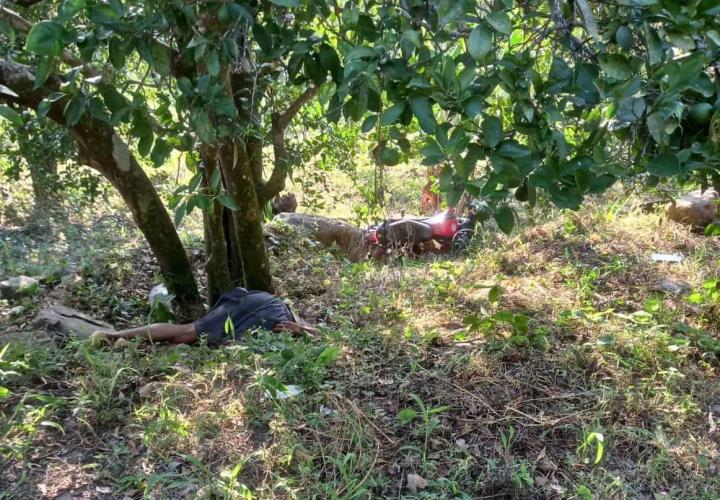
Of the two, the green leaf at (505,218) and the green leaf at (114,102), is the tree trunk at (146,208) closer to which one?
the green leaf at (114,102)

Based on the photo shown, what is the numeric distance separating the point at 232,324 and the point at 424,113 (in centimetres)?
204

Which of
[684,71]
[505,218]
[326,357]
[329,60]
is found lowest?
[326,357]

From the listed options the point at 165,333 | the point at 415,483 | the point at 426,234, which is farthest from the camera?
the point at 426,234

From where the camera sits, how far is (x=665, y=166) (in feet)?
4.58

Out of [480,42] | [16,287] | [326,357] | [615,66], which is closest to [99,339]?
[326,357]

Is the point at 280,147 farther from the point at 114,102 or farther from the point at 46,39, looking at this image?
the point at 46,39

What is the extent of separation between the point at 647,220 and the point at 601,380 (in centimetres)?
286

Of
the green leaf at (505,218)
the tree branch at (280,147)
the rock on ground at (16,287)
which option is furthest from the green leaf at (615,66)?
the rock on ground at (16,287)

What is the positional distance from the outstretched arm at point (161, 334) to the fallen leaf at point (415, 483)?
5.41ft

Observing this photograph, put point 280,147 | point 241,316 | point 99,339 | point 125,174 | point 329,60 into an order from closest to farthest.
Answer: point 329,60
point 99,339
point 241,316
point 125,174
point 280,147

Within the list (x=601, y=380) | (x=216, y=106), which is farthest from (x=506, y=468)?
(x=216, y=106)

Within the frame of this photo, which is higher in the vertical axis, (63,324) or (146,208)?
(146,208)

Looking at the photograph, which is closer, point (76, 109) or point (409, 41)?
point (409, 41)

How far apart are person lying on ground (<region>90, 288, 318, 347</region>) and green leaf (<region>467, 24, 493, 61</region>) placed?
7.02 feet
